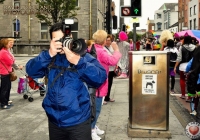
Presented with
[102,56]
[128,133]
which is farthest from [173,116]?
[102,56]

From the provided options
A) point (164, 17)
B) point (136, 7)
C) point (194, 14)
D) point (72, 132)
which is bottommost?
point (72, 132)

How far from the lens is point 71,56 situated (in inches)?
106

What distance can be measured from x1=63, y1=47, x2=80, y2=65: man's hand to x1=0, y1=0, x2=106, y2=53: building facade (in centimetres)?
3306

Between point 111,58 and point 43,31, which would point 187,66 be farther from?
point 43,31

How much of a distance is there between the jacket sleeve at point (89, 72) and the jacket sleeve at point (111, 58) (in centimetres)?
158

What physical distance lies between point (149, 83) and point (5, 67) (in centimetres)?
401

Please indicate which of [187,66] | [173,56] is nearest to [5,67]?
[187,66]

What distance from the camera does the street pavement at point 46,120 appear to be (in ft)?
17.5

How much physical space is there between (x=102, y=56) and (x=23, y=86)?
4.79m

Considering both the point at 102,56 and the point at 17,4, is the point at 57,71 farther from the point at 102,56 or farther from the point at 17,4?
the point at 17,4

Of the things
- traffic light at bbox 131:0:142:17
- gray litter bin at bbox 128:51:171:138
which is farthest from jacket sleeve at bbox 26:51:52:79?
traffic light at bbox 131:0:142:17

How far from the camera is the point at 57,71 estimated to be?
290 centimetres

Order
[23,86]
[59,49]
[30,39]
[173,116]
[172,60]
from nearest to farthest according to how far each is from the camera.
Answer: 1. [59,49]
2. [173,116]
3. [23,86]
4. [172,60]
5. [30,39]

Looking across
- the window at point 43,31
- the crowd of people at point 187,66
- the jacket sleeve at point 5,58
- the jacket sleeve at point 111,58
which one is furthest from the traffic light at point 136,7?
the window at point 43,31
